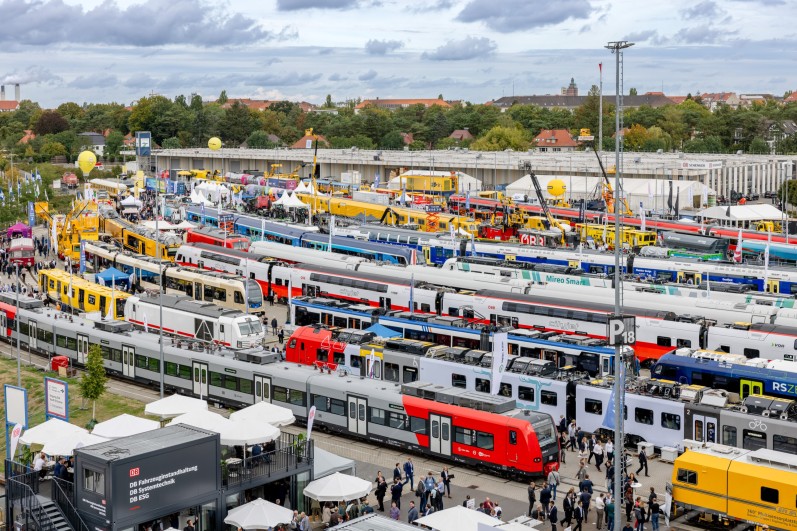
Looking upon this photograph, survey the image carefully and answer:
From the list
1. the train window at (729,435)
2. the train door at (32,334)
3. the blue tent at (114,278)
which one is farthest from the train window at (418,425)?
the blue tent at (114,278)

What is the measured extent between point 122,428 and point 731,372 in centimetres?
2019

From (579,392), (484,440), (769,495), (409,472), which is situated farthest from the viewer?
(579,392)

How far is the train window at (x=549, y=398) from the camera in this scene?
34.6 meters

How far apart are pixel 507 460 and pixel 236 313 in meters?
18.3

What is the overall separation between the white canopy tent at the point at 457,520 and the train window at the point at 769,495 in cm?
717

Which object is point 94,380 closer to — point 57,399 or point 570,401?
point 57,399

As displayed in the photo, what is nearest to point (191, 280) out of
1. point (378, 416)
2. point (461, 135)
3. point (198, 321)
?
point (198, 321)

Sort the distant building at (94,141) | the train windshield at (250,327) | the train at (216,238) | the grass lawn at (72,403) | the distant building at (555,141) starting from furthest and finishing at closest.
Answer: the distant building at (94,141), the distant building at (555,141), the train at (216,238), the train windshield at (250,327), the grass lawn at (72,403)

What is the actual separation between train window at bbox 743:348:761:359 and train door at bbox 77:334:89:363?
88.5ft

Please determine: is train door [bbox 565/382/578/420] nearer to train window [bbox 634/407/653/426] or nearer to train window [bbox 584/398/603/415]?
train window [bbox 584/398/603/415]

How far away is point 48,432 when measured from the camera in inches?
1137

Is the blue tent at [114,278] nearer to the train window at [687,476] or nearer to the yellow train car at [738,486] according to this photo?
the train window at [687,476]

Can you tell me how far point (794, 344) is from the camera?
1486 inches

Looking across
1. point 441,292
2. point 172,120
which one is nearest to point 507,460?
point 441,292
